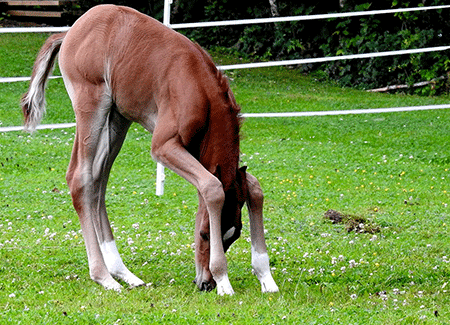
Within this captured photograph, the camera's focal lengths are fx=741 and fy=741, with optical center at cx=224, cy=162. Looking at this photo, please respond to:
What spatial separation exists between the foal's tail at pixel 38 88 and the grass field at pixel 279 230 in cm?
115

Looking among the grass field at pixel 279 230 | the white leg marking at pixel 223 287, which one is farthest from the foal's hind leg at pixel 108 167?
the white leg marking at pixel 223 287

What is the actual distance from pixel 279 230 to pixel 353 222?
0.78 meters

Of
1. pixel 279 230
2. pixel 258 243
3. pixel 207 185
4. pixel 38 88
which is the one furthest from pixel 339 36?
pixel 207 185

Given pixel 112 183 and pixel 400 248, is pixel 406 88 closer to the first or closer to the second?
pixel 112 183

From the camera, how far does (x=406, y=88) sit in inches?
704

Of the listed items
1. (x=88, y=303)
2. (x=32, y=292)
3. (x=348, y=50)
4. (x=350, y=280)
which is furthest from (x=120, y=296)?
(x=348, y=50)

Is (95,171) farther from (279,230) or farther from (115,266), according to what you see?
(279,230)

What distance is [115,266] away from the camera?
548 centimetres

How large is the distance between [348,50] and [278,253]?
13370 millimetres

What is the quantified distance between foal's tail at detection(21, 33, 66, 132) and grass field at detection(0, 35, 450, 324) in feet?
3.78

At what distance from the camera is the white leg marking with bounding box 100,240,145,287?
5.35m

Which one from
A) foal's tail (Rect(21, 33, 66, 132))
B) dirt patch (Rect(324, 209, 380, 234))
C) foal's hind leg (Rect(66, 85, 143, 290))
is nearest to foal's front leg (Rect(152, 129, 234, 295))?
foal's hind leg (Rect(66, 85, 143, 290))

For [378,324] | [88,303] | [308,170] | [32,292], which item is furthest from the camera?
[308,170]

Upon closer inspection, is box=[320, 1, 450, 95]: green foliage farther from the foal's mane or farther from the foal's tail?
the foal's mane
